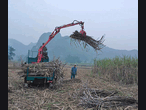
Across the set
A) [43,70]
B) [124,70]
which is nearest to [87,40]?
[43,70]

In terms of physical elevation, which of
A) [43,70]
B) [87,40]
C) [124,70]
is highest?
[87,40]

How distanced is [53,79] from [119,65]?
7220mm

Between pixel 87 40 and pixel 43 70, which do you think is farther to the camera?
pixel 87 40

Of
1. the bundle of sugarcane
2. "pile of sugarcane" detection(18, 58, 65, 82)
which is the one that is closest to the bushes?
the bundle of sugarcane

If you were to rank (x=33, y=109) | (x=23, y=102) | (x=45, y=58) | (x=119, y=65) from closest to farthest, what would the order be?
(x=33, y=109) → (x=23, y=102) → (x=45, y=58) → (x=119, y=65)

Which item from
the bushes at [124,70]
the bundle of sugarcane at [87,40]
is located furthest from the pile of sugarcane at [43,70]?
the bushes at [124,70]

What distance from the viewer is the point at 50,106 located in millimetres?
4566

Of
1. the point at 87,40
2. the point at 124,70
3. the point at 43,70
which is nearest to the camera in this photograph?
the point at 43,70

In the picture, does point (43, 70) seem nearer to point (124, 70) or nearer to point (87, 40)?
point (87, 40)

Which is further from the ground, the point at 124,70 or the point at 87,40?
the point at 87,40
